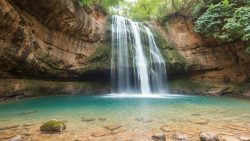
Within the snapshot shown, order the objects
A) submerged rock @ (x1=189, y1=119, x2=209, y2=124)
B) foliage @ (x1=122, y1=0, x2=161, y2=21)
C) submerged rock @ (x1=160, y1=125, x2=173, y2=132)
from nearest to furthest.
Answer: submerged rock @ (x1=160, y1=125, x2=173, y2=132) → submerged rock @ (x1=189, y1=119, x2=209, y2=124) → foliage @ (x1=122, y1=0, x2=161, y2=21)

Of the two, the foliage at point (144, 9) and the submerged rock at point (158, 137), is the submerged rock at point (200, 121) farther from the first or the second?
the foliage at point (144, 9)

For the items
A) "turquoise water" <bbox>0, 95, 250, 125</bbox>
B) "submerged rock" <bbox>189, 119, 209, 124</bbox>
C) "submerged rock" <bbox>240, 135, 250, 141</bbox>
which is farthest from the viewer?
"turquoise water" <bbox>0, 95, 250, 125</bbox>

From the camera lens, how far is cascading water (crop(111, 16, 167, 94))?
15.9 meters

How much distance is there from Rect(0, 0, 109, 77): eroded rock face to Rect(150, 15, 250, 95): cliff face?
6215 mm

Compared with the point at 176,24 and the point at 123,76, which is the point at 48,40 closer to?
the point at 123,76

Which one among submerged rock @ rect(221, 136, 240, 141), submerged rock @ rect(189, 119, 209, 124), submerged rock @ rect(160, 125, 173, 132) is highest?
submerged rock @ rect(189, 119, 209, 124)

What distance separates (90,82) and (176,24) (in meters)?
8.99

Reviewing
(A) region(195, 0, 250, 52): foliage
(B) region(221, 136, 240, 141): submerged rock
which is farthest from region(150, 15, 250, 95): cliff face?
(B) region(221, 136, 240, 141): submerged rock

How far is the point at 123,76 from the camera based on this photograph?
16.2 meters

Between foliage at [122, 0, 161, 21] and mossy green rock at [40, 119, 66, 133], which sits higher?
foliage at [122, 0, 161, 21]

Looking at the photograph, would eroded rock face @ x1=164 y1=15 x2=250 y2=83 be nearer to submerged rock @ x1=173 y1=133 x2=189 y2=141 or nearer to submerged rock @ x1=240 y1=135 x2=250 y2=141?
submerged rock @ x1=240 y1=135 x2=250 y2=141

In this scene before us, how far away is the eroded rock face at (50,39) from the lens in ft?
33.0

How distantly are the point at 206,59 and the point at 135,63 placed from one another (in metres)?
5.93

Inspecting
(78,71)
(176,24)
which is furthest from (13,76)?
(176,24)
